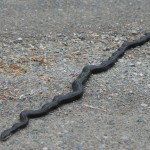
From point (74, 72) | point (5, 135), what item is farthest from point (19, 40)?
point (5, 135)

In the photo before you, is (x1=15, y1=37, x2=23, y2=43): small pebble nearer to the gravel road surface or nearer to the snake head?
the gravel road surface

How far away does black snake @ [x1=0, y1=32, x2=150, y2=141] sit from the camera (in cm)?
605

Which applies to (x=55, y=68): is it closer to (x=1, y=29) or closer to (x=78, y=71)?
(x=78, y=71)

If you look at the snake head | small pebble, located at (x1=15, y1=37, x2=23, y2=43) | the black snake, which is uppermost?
the snake head

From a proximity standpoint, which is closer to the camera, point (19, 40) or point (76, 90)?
point (76, 90)

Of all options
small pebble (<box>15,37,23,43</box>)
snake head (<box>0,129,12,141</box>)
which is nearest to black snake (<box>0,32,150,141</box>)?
snake head (<box>0,129,12,141</box>)

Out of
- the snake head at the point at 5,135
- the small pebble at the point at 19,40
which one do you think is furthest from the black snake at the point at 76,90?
the small pebble at the point at 19,40

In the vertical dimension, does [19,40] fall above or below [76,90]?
below

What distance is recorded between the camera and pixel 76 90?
6.89 m

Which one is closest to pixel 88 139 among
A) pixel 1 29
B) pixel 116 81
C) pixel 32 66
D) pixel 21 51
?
pixel 116 81

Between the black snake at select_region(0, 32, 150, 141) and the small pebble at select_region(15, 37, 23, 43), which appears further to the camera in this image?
the small pebble at select_region(15, 37, 23, 43)

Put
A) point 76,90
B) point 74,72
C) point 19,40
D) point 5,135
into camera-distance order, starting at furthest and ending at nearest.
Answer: point 19,40
point 74,72
point 76,90
point 5,135

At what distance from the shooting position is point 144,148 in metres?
5.68

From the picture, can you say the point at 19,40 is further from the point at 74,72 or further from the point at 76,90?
the point at 76,90
